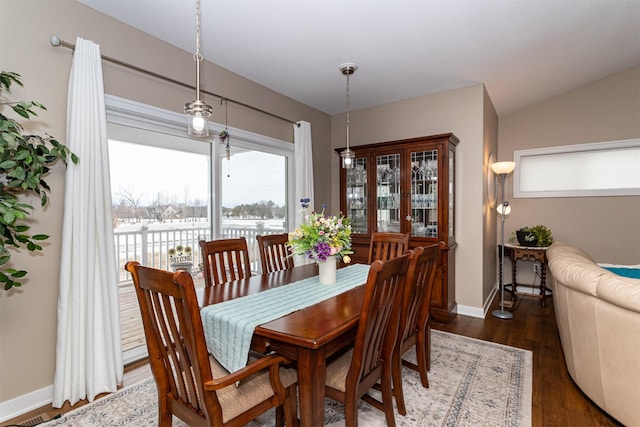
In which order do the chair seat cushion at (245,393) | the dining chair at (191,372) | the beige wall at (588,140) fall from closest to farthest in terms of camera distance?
the dining chair at (191,372), the chair seat cushion at (245,393), the beige wall at (588,140)

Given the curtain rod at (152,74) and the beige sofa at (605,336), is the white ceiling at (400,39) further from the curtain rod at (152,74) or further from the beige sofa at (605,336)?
the beige sofa at (605,336)

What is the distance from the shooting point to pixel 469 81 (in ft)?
12.1

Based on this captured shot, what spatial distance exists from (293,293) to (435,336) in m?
1.96

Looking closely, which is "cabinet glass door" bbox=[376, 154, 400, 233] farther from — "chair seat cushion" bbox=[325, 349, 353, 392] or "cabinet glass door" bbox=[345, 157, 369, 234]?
"chair seat cushion" bbox=[325, 349, 353, 392]

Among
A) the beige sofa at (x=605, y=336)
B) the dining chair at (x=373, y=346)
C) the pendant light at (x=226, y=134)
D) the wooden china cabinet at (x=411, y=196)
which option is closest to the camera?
the dining chair at (x=373, y=346)

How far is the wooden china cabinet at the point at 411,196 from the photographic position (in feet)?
12.0

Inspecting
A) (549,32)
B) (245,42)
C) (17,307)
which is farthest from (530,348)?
(17,307)

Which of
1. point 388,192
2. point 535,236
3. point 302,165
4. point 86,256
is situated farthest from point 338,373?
point 535,236

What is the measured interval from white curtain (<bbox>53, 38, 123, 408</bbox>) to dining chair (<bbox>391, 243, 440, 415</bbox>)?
197 centimetres

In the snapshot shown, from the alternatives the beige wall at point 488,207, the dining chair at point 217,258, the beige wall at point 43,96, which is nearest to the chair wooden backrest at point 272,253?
the dining chair at point 217,258

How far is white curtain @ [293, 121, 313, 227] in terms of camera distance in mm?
4102

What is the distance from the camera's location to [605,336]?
6.18ft

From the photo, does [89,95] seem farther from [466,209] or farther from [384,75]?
[466,209]

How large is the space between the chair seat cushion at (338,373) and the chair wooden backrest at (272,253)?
3.53 feet
